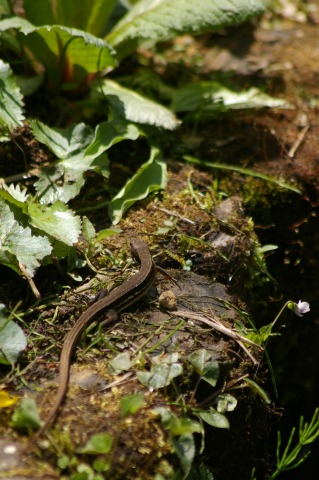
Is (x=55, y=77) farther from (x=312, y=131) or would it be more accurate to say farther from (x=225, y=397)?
(x=225, y=397)

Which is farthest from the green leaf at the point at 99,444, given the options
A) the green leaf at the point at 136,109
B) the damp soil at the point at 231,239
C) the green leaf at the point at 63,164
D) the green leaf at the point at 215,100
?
the green leaf at the point at 215,100

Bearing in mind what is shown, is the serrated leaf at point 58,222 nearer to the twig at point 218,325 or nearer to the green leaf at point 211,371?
the twig at point 218,325

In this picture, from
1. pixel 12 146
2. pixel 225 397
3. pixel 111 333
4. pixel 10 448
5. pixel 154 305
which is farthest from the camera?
pixel 12 146

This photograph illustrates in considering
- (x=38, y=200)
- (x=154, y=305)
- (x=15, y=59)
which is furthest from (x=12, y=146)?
(x=154, y=305)

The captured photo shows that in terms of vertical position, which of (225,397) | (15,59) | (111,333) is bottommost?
(225,397)

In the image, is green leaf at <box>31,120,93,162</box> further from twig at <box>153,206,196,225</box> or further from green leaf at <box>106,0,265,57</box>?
green leaf at <box>106,0,265,57</box>

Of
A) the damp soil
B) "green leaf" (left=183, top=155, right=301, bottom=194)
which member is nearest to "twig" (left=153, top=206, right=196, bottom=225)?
the damp soil

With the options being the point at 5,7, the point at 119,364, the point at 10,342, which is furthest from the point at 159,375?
the point at 5,7

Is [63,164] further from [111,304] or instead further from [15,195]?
[111,304]
